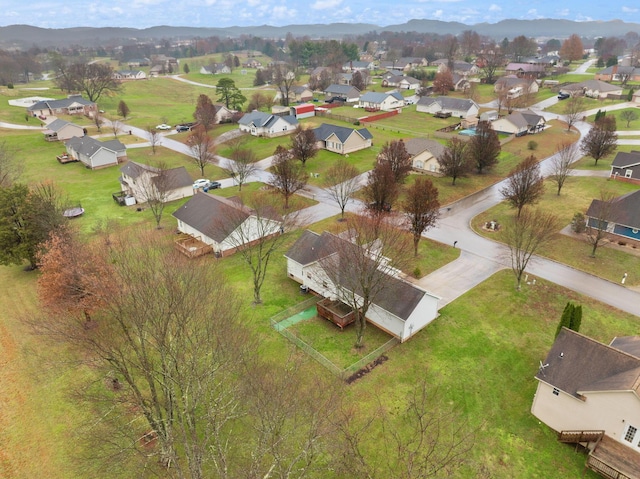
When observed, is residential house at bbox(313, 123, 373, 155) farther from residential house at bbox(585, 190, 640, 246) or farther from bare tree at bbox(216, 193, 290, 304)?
residential house at bbox(585, 190, 640, 246)

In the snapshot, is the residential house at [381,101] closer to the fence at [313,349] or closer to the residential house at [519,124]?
the residential house at [519,124]

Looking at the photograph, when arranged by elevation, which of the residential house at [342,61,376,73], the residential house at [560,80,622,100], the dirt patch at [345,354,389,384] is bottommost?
the dirt patch at [345,354,389,384]

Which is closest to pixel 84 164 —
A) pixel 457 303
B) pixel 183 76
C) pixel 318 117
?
pixel 318 117

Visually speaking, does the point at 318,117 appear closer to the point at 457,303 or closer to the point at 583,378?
the point at 457,303

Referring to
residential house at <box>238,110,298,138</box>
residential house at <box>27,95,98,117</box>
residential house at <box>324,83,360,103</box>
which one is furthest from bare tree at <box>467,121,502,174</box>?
residential house at <box>27,95,98,117</box>

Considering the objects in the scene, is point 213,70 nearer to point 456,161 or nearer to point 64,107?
point 64,107

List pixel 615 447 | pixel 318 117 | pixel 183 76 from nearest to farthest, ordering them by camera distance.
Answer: pixel 615 447, pixel 318 117, pixel 183 76
